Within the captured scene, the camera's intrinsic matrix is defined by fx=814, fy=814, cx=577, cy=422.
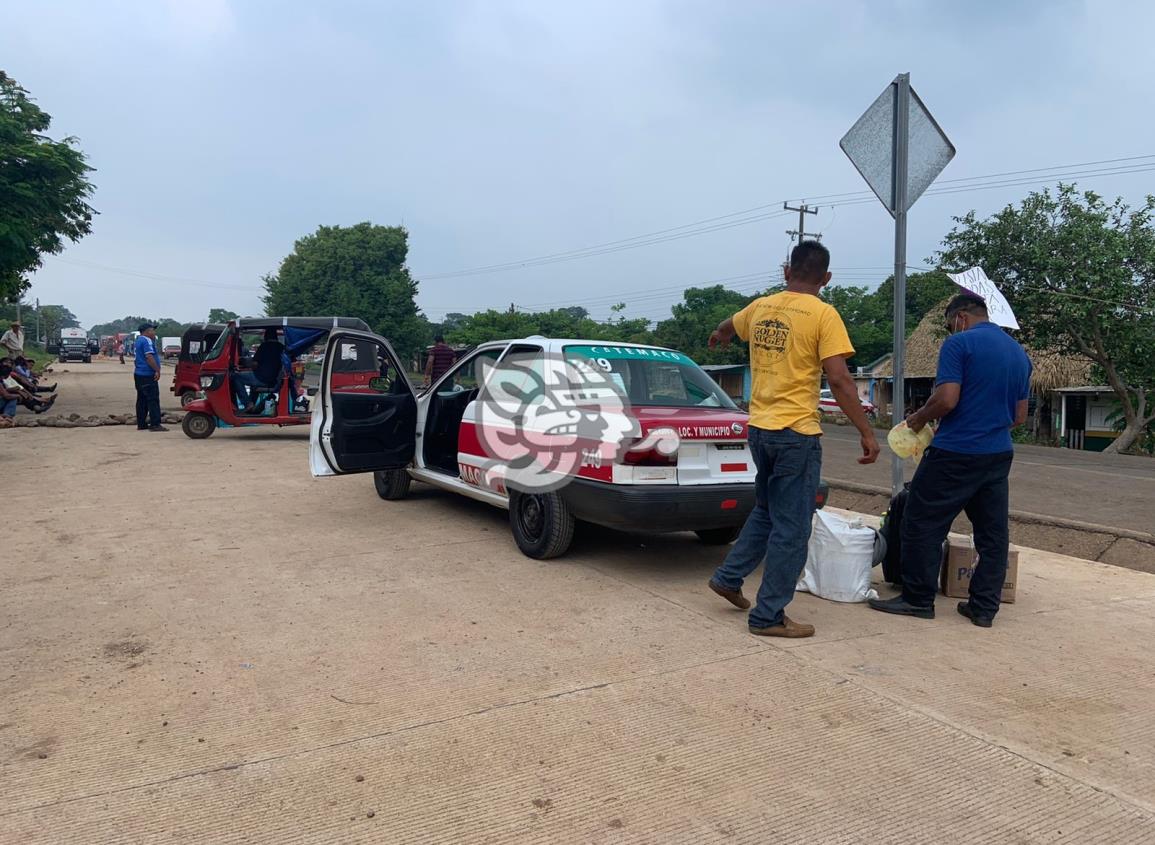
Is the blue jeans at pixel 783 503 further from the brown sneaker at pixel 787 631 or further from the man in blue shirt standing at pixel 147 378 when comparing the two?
the man in blue shirt standing at pixel 147 378

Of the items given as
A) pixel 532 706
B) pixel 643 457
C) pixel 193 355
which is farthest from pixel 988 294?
pixel 193 355

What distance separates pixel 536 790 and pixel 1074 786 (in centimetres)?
175

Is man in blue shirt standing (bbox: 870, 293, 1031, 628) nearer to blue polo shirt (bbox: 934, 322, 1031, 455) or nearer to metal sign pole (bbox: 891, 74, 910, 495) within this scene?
blue polo shirt (bbox: 934, 322, 1031, 455)

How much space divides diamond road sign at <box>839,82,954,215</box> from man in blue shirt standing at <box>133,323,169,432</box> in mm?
10969

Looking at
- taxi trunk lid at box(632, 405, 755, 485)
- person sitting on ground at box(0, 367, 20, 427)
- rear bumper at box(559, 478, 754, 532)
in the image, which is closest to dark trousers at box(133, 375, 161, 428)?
person sitting on ground at box(0, 367, 20, 427)

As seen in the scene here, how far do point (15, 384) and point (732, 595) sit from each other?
1626 cm

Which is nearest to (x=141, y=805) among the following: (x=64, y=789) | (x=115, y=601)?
(x=64, y=789)

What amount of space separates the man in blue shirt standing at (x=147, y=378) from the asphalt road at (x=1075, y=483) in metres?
10.2

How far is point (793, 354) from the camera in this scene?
12.9 ft

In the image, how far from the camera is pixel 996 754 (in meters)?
2.85

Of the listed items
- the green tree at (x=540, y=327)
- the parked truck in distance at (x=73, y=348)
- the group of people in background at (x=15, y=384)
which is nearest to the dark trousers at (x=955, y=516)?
the group of people in background at (x=15, y=384)

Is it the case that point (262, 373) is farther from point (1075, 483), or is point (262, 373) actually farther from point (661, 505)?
point (1075, 483)

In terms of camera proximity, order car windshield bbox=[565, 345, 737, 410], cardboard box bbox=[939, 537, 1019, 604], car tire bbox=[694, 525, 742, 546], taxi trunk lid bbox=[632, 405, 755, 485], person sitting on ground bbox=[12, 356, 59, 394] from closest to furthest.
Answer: cardboard box bbox=[939, 537, 1019, 604] < taxi trunk lid bbox=[632, 405, 755, 485] < car windshield bbox=[565, 345, 737, 410] < car tire bbox=[694, 525, 742, 546] < person sitting on ground bbox=[12, 356, 59, 394]

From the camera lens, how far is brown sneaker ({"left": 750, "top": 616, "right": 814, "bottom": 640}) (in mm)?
4012
